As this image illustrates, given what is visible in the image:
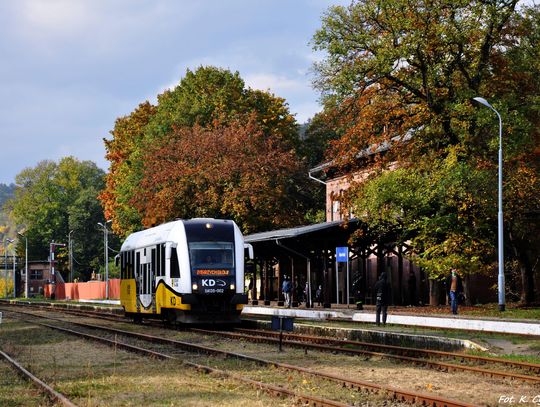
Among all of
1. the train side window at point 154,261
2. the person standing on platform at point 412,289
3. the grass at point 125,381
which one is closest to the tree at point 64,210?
the person standing on platform at point 412,289

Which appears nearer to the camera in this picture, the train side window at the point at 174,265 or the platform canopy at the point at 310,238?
the train side window at the point at 174,265

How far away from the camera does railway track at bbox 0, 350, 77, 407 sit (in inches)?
458

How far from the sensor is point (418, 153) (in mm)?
38250

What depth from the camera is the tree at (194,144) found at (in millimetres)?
55844

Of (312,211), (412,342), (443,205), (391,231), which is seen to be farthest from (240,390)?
(312,211)

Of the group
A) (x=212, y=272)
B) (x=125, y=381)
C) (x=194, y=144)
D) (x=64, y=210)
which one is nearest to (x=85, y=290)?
(x=64, y=210)

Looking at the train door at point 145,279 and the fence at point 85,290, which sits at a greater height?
the train door at point 145,279

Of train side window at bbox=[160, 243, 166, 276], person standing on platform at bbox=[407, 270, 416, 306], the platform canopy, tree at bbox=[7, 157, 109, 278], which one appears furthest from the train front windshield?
tree at bbox=[7, 157, 109, 278]

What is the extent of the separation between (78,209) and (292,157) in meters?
70.9

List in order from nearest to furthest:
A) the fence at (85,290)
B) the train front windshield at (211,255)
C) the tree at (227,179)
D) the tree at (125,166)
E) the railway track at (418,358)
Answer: the railway track at (418,358) < the train front windshield at (211,255) < the tree at (227,179) < the tree at (125,166) < the fence at (85,290)

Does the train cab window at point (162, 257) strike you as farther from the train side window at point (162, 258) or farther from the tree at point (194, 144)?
the tree at point (194, 144)

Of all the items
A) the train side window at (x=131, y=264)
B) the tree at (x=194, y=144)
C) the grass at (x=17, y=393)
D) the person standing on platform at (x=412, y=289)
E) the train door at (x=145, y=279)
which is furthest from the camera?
the tree at (x=194, y=144)

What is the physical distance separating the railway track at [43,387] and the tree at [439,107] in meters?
21.7

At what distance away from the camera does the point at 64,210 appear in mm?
127062
